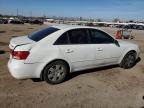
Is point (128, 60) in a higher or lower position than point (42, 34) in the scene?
lower

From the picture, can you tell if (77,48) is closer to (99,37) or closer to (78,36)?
(78,36)

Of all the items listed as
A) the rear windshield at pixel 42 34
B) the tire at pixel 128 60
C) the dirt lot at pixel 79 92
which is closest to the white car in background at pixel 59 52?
the rear windshield at pixel 42 34

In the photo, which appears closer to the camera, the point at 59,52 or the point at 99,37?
the point at 59,52

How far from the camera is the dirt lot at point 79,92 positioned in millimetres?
4945

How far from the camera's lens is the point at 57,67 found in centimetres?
598

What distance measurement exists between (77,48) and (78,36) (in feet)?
1.41

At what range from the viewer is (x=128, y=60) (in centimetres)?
788

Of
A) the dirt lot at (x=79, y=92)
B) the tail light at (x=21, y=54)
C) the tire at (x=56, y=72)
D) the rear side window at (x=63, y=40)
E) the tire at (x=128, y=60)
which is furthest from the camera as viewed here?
the tire at (x=128, y=60)

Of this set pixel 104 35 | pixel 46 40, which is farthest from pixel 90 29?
pixel 46 40

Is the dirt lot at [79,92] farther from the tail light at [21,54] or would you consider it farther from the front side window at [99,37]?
the front side window at [99,37]

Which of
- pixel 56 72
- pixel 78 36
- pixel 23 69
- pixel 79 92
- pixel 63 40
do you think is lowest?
pixel 79 92

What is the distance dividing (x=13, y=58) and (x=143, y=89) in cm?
370

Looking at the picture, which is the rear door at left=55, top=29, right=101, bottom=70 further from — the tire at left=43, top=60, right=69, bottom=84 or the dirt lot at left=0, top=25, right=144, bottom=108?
the dirt lot at left=0, top=25, right=144, bottom=108

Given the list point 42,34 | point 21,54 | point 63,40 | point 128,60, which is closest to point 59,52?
point 63,40
